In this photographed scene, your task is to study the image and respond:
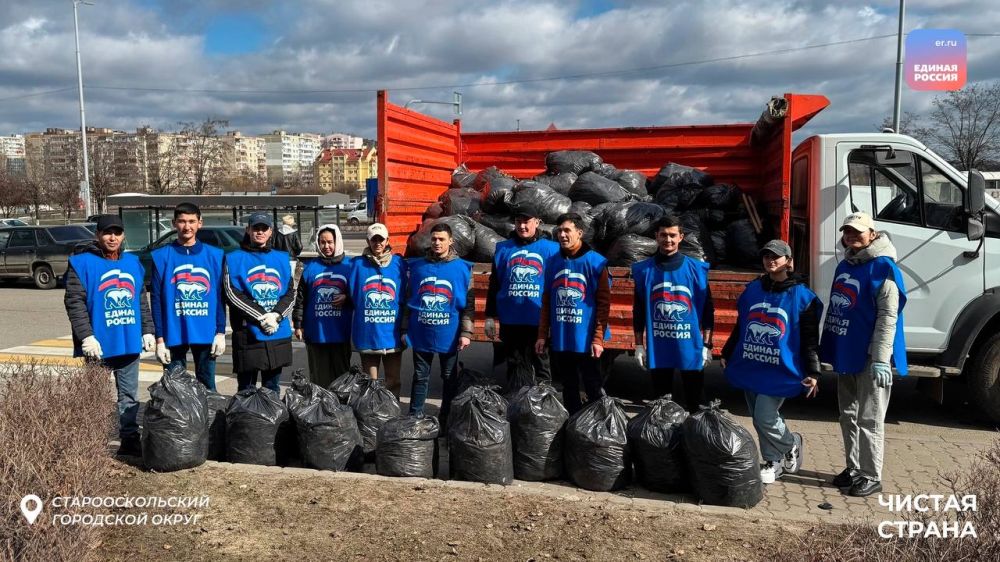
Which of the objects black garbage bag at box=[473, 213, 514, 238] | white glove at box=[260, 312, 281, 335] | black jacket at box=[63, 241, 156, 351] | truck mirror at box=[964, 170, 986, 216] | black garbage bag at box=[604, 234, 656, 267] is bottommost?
white glove at box=[260, 312, 281, 335]

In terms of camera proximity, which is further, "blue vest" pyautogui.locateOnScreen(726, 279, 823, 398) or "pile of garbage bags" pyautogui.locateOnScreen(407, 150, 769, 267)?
"pile of garbage bags" pyautogui.locateOnScreen(407, 150, 769, 267)

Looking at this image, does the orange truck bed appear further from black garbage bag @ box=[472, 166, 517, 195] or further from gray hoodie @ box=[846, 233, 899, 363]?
gray hoodie @ box=[846, 233, 899, 363]

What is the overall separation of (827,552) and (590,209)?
15.5ft

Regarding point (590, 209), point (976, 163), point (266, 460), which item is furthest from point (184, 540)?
point (976, 163)

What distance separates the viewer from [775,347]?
14.1ft

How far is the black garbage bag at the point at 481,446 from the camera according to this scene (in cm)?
425

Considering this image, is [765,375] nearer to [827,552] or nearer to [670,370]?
[670,370]

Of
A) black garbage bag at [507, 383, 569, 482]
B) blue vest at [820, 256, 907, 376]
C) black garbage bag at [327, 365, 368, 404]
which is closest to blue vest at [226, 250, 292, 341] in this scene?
black garbage bag at [327, 365, 368, 404]

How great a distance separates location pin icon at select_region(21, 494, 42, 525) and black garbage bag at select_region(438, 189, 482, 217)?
491 centimetres

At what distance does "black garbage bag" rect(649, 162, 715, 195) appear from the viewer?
723cm

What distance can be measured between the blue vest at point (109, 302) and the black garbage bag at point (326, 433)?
1146 mm

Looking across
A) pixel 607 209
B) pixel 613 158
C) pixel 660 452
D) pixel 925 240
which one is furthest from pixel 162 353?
pixel 925 240

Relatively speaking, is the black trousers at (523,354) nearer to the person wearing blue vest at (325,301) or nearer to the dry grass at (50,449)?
the person wearing blue vest at (325,301)

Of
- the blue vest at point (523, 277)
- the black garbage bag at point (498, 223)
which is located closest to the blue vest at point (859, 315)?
the blue vest at point (523, 277)
